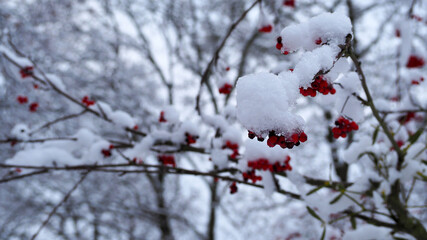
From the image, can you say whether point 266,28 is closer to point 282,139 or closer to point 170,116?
point 170,116

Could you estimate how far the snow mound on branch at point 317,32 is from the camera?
92 centimetres

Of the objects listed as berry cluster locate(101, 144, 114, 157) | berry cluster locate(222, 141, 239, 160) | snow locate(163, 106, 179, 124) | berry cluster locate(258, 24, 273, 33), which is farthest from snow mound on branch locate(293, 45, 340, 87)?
berry cluster locate(258, 24, 273, 33)

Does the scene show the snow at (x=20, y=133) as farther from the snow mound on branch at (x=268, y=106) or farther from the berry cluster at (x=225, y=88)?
the snow mound on branch at (x=268, y=106)

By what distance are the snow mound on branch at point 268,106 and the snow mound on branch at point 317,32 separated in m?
0.28

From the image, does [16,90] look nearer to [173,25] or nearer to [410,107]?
[173,25]

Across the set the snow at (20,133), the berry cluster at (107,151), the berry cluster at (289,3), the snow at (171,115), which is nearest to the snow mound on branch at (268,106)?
the snow at (171,115)

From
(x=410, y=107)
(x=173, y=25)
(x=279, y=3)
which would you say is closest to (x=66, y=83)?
(x=173, y=25)

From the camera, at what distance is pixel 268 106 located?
73 cm

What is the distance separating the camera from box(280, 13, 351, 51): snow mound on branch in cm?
92

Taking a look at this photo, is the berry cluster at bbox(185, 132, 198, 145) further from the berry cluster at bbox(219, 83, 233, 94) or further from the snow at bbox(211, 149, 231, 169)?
the berry cluster at bbox(219, 83, 233, 94)

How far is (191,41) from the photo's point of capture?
770 centimetres

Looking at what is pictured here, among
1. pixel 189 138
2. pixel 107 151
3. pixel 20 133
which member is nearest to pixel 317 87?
pixel 189 138

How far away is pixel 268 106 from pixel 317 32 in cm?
42

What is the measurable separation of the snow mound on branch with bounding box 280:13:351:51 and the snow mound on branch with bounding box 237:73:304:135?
0.93ft
